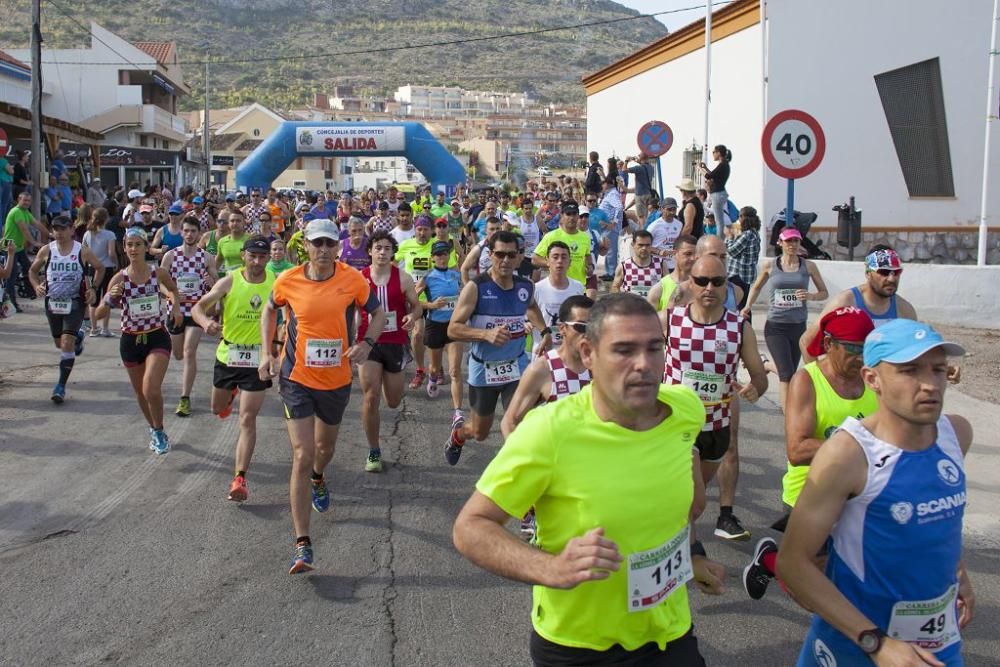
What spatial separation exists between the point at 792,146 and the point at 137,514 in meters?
7.22

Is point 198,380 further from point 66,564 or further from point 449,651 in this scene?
point 449,651

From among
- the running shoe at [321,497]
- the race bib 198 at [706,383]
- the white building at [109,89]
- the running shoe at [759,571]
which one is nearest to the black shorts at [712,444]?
the race bib 198 at [706,383]

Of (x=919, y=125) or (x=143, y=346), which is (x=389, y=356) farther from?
(x=919, y=125)

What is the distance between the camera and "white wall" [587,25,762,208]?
21578 mm

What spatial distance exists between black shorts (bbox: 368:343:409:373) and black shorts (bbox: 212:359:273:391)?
1065mm

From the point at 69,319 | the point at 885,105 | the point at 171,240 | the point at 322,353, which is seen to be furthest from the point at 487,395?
the point at 885,105

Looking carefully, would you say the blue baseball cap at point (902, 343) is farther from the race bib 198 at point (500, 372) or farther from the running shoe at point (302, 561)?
the race bib 198 at point (500, 372)

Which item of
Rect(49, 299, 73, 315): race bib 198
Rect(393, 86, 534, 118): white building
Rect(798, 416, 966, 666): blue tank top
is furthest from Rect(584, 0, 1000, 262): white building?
Rect(393, 86, 534, 118): white building

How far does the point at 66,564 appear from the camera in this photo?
596 centimetres

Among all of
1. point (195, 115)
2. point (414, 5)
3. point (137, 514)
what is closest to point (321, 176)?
point (195, 115)

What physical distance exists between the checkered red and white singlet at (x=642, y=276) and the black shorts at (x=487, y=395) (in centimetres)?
320

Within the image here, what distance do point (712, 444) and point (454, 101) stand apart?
161267mm

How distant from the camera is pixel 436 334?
10.9m

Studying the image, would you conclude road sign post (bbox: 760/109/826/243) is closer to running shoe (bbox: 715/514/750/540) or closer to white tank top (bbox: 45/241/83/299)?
running shoe (bbox: 715/514/750/540)
